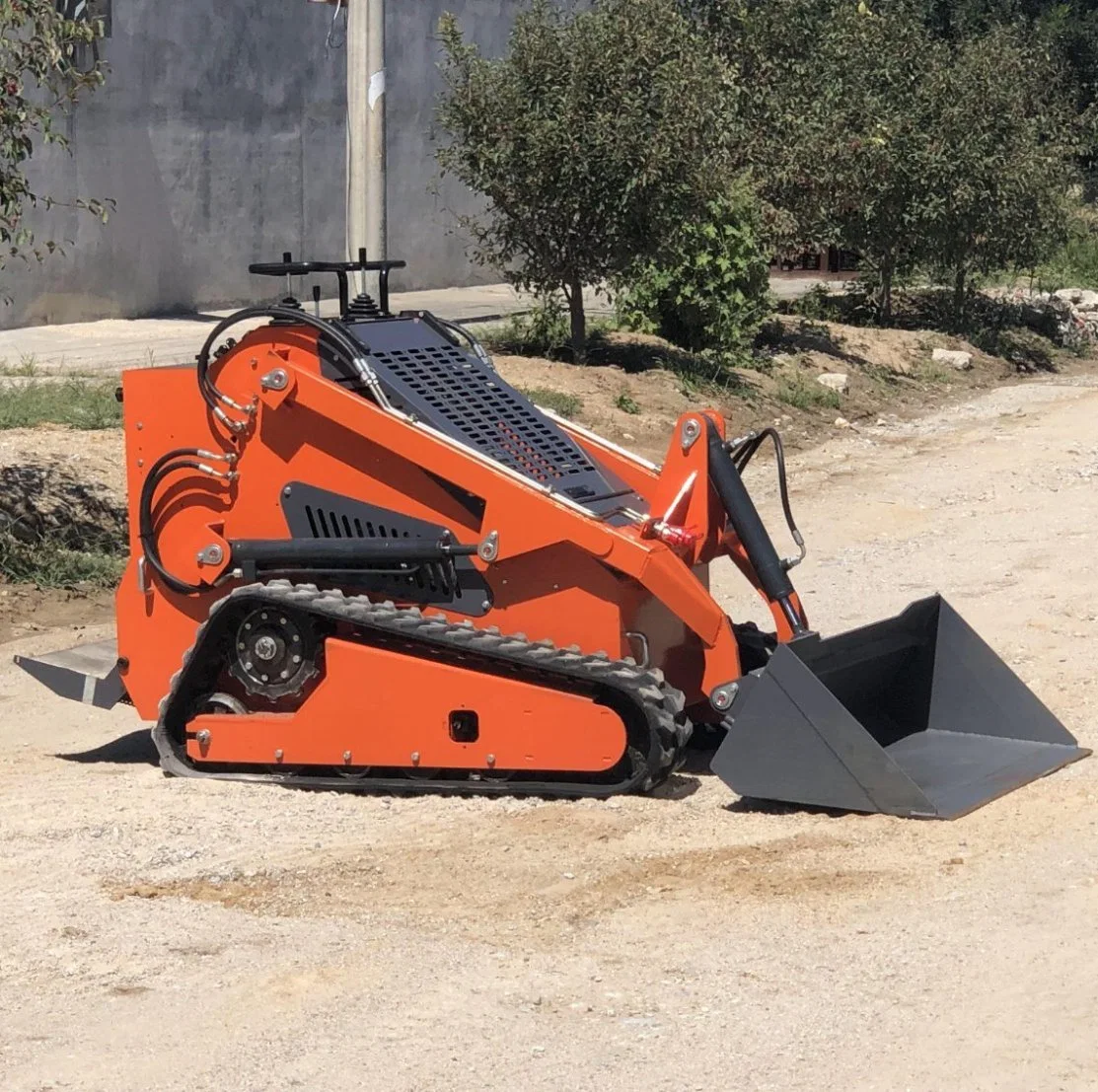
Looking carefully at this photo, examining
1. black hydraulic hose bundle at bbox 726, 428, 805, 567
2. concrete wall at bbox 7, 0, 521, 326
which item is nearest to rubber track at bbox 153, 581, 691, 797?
black hydraulic hose bundle at bbox 726, 428, 805, 567

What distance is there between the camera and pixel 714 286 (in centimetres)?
1727

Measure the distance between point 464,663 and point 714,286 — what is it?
11.7 meters

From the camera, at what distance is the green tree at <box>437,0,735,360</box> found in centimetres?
1494

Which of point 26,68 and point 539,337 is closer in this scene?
point 26,68

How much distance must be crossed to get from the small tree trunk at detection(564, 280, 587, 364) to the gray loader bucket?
985cm

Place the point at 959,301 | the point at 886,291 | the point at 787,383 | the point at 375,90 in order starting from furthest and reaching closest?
the point at 959,301 → the point at 886,291 → the point at 787,383 → the point at 375,90

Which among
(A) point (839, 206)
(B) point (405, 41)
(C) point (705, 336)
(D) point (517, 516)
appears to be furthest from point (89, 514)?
(B) point (405, 41)

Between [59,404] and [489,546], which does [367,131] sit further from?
[489,546]

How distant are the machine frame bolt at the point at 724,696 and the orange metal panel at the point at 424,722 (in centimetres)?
40

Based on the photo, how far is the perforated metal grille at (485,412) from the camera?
6.37m

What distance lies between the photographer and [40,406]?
12109 mm

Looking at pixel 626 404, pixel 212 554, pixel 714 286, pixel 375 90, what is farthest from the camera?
pixel 714 286

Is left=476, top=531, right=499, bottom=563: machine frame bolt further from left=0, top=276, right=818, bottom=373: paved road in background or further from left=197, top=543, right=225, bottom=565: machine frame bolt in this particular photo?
left=0, top=276, right=818, bottom=373: paved road in background

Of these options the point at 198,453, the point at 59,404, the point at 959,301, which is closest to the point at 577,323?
the point at 59,404
